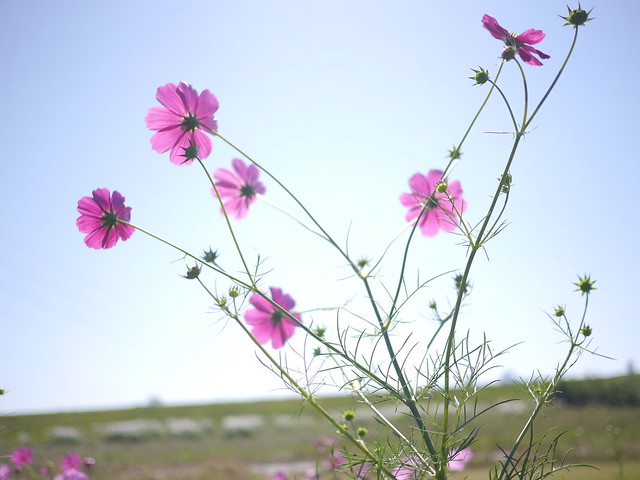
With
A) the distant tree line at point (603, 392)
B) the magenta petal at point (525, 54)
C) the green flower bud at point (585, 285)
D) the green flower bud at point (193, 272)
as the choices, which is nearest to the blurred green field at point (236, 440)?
the distant tree line at point (603, 392)

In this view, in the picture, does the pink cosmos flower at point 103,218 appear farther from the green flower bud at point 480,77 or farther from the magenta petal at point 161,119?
the green flower bud at point 480,77

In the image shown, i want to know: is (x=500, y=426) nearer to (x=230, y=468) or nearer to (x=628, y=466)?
(x=628, y=466)

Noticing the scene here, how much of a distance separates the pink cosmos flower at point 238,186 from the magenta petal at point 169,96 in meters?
0.30

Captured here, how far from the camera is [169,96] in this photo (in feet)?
3.42

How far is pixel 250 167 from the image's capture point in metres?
1.33

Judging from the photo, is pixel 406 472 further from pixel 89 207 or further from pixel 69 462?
pixel 69 462

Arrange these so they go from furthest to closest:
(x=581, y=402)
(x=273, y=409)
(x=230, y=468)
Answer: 1. (x=273, y=409)
2. (x=581, y=402)
3. (x=230, y=468)

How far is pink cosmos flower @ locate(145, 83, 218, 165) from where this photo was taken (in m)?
1.04

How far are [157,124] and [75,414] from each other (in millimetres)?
23755

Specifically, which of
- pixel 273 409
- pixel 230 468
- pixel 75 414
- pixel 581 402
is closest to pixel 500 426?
pixel 581 402

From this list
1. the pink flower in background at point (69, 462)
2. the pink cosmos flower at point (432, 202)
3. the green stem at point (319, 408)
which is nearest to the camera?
the green stem at point (319, 408)

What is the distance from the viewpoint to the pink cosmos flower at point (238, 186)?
1339 millimetres

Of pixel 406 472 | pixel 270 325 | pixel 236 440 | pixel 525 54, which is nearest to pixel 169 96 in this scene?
pixel 270 325

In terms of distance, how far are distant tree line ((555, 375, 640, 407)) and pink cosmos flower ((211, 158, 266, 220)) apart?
578 inches
